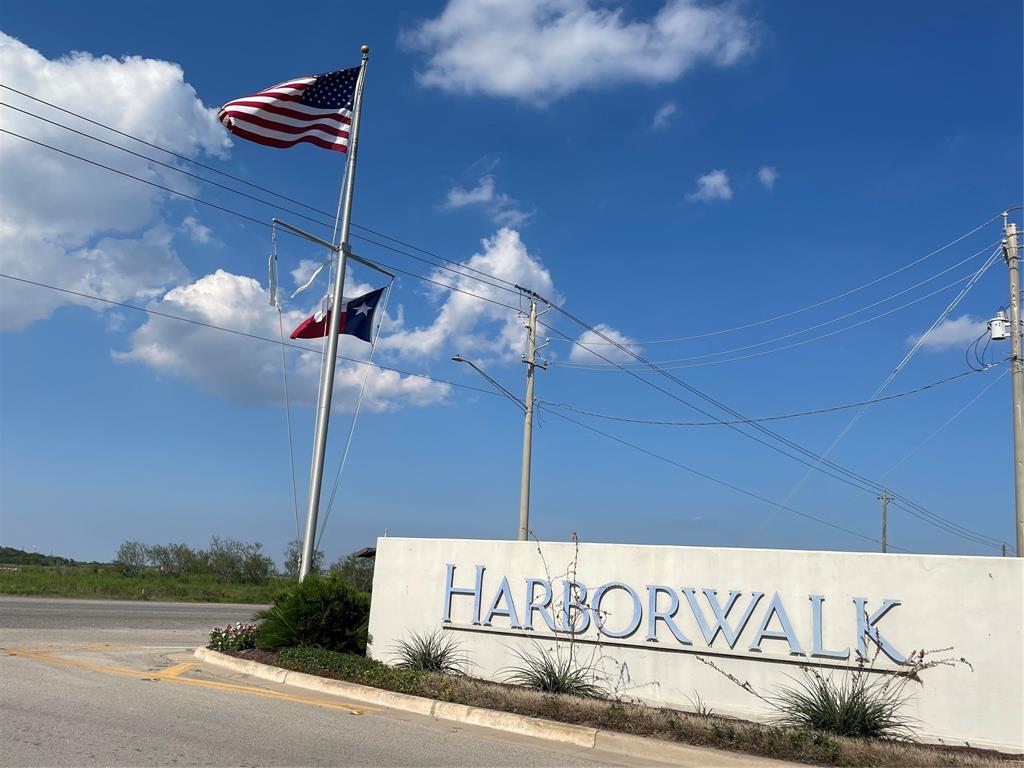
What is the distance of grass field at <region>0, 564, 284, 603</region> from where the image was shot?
34.8 metres

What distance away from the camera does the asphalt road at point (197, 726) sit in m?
7.31

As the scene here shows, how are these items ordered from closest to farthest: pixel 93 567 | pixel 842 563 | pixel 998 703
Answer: pixel 998 703, pixel 842 563, pixel 93 567

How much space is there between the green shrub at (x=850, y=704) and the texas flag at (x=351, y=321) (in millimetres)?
10038

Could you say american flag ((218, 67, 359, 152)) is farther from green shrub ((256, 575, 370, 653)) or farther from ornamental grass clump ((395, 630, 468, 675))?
ornamental grass clump ((395, 630, 468, 675))

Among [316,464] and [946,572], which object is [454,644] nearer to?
[316,464]

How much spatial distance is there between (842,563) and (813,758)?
2374 millimetres

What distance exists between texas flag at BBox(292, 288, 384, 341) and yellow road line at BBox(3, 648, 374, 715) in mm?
5980

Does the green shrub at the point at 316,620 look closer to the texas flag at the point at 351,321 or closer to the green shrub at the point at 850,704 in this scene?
the texas flag at the point at 351,321

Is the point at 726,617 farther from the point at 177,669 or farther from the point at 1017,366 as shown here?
the point at 1017,366

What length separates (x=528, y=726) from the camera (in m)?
8.91

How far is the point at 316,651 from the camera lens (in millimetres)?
12422

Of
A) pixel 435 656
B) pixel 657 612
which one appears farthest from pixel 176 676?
pixel 657 612

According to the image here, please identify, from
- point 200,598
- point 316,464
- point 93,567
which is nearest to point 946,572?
point 316,464

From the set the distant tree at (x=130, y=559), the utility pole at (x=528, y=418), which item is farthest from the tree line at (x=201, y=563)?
the utility pole at (x=528, y=418)
